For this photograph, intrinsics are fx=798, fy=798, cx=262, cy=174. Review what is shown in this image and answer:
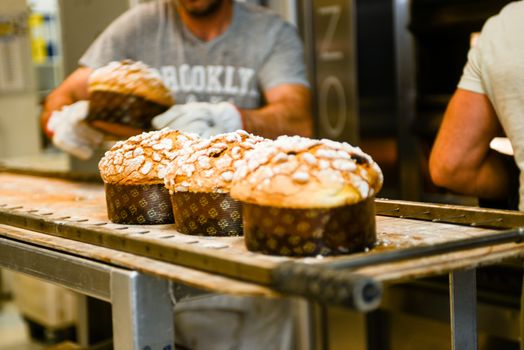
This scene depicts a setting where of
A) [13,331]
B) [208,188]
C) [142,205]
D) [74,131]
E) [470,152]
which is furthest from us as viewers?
[13,331]

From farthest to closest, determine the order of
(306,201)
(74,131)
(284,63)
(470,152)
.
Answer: (284,63) → (74,131) → (470,152) → (306,201)

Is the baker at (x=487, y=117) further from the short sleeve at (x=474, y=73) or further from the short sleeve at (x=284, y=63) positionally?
the short sleeve at (x=284, y=63)

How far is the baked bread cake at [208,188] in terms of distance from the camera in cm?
142

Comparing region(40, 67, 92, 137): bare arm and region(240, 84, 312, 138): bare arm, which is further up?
region(40, 67, 92, 137): bare arm

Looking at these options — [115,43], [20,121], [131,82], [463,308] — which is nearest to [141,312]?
[463,308]

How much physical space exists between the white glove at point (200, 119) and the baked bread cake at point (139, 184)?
520mm

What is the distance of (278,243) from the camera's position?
4.00 feet

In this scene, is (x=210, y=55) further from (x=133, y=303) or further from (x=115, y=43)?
(x=133, y=303)

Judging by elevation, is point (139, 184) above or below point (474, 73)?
below

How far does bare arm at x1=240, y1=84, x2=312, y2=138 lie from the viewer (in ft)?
8.27

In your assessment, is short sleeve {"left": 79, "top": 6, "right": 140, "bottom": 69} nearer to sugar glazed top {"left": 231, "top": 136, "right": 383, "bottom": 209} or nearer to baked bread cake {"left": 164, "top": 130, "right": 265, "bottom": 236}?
baked bread cake {"left": 164, "top": 130, "right": 265, "bottom": 236}

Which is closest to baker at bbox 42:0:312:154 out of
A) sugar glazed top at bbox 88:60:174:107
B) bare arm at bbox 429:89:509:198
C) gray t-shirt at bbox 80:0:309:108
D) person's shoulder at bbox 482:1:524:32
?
gray t-shirt at bbox 80:0:309:108

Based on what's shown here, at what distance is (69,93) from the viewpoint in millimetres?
2617

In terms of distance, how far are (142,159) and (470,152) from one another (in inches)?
32.7
